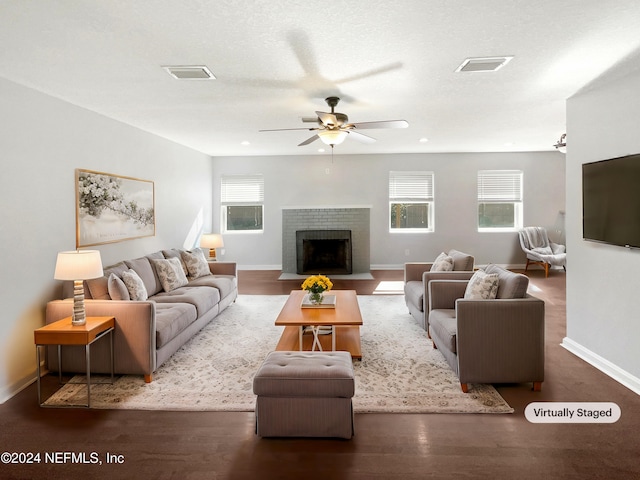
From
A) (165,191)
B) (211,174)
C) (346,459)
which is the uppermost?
(211,174)

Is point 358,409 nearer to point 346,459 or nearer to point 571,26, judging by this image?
point 346,459

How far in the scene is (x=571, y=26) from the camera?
7.77 ft

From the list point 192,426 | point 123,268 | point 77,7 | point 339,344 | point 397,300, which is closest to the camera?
point 77,7

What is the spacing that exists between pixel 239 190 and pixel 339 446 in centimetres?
721

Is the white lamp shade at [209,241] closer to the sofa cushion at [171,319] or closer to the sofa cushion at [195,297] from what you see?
the sofa cushion at [195,297]

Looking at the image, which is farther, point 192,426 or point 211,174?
point 211,174

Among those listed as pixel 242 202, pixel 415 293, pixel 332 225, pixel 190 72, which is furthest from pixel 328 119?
pixel 242 202

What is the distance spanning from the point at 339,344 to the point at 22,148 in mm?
3372

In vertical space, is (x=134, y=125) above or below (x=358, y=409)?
above

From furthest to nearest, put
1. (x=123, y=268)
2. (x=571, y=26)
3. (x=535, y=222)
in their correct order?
(x=535, y=222) → (x=123, y=268) → (x=571, y=26)

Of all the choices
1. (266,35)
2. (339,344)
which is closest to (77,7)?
(266,35)

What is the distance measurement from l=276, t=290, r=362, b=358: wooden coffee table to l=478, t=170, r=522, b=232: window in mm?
5577

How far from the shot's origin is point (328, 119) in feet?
11.9

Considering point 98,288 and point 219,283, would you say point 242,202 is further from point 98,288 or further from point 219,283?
point 98,288
